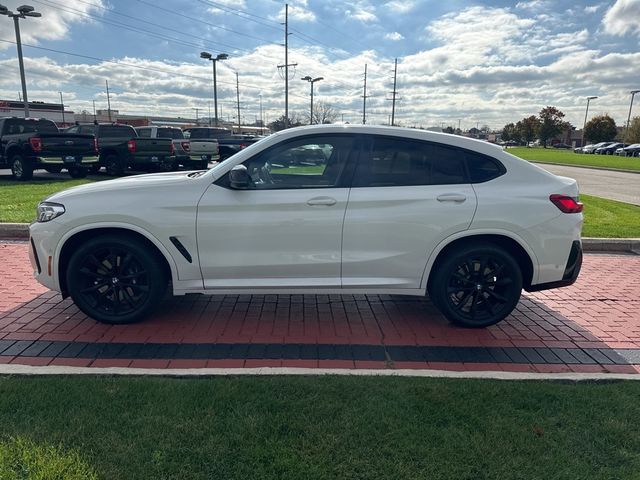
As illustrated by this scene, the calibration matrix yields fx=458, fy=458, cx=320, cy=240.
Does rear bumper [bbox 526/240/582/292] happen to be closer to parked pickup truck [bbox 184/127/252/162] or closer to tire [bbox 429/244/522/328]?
tire [bbox 429/244/522/328]

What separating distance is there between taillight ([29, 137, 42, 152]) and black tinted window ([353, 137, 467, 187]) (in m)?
12.5

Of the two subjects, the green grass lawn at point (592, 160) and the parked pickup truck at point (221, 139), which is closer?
the parked pickup truck at point (221, 139)

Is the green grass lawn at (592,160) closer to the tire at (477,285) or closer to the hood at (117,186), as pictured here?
the tire at (477,285)

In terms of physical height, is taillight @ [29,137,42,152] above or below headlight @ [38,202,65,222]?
above

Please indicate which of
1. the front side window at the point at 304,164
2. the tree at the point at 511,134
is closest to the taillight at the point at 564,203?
the front side window at the point at 304,164

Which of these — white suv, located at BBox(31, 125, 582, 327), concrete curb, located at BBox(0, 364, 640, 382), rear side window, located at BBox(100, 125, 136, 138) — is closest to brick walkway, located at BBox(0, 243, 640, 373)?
concrete curb, located at BBox(0, 364, 640, 382)

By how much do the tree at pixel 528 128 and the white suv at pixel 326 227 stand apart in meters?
89.6

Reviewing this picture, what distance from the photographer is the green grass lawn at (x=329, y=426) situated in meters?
2.40

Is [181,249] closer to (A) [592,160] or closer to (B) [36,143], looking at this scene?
(B) [36,143]

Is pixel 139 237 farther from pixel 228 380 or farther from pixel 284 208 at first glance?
pixel 228 380

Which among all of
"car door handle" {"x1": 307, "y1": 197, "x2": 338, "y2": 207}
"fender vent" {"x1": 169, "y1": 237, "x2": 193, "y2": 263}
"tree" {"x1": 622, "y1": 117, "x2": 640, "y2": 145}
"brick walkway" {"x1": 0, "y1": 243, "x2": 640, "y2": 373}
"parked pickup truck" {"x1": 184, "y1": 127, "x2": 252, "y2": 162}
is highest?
"tree" {"x1": 622, "y1": 117, "x2": 640, "y2": 145}

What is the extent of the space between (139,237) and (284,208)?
4.27 ft

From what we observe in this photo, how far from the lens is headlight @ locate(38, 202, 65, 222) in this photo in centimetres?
391

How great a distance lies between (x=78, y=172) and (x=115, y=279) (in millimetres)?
12599
